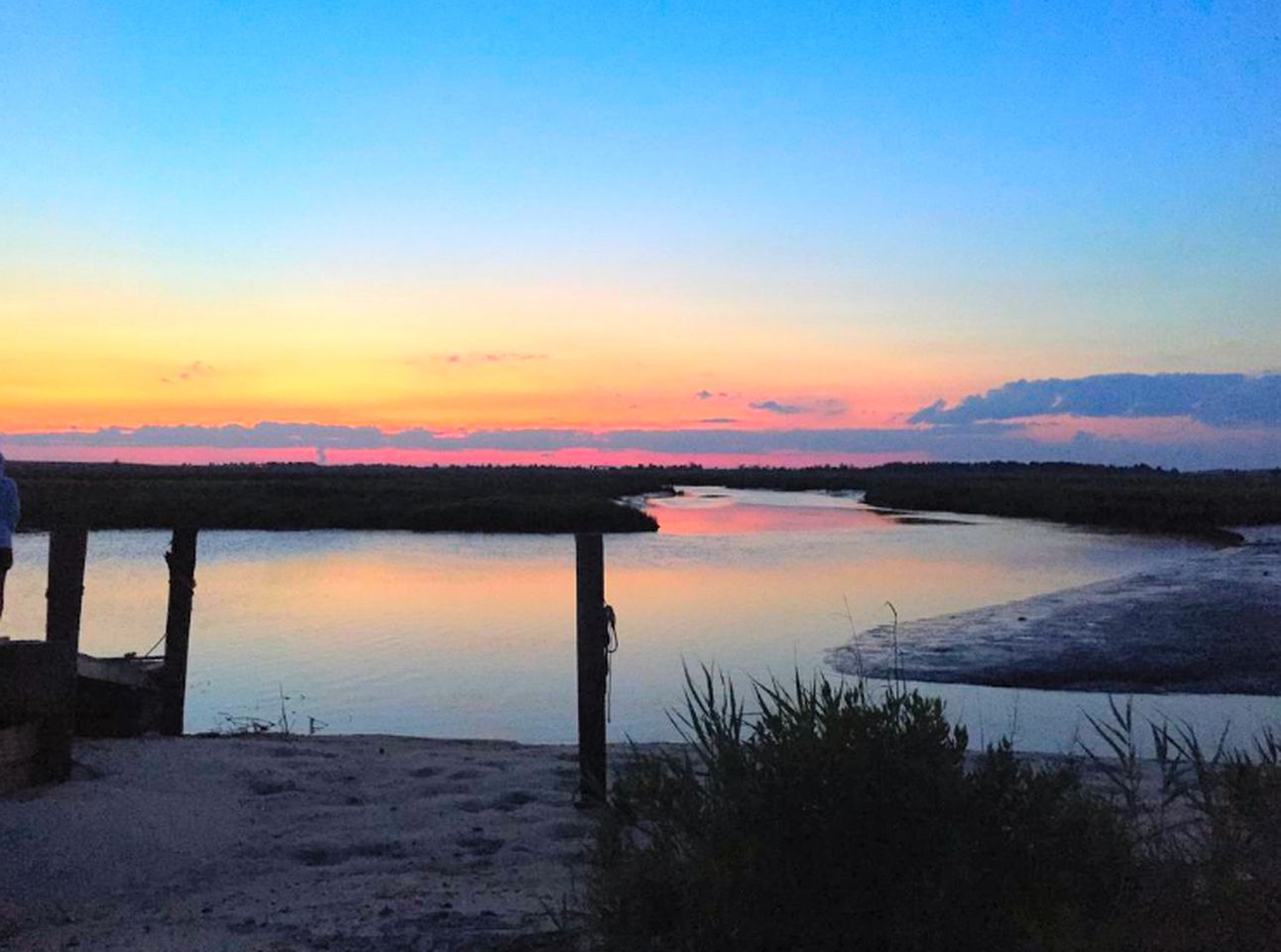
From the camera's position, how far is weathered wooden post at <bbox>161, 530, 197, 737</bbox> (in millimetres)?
10438

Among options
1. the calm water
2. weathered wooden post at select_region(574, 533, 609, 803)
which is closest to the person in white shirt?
the calm water

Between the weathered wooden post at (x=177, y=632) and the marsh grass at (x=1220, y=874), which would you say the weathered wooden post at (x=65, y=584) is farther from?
the marsh grass at (x=1220, y=874)

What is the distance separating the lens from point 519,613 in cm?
2195

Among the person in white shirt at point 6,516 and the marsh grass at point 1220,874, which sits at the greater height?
the person in white shirt at point 6,516

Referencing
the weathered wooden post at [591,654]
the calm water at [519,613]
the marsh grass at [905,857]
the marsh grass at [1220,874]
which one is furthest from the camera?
the calm water at [519,613]

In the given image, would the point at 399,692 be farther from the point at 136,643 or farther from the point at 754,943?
the point at 754,943

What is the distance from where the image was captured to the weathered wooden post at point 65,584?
8.23 meters

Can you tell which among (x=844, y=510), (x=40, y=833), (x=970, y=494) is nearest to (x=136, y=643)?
(x=40, y=833)

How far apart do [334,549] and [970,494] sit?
48.9m

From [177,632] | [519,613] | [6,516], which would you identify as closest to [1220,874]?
[177,632]

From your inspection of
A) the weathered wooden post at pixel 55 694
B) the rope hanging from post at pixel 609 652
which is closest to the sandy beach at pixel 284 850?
the weathered wooden post at pixel 55 694

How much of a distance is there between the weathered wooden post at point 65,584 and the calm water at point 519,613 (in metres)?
4.56

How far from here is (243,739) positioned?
995 cm

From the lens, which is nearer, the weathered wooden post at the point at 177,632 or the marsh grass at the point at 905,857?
the marsh grass at the point at 905,857
